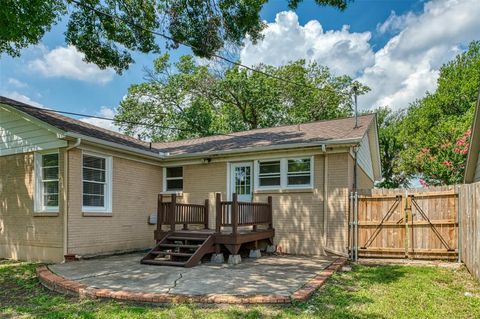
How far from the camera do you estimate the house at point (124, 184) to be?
29.1 feet

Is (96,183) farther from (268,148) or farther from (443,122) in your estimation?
(443,122)

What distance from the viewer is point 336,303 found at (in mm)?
5125

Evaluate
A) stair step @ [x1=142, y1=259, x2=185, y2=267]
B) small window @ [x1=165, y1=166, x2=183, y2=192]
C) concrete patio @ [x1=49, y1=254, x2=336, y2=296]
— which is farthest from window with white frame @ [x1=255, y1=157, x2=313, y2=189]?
stair step @ [x1=142, y1=259, x2=185, y2=267]

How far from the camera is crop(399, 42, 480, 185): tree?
20438 millimetres

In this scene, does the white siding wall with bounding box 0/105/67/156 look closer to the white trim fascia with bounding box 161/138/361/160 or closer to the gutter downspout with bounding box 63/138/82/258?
the gutter downspout with bounding box 63/138/82/258

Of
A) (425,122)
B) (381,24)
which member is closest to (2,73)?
(381,24)

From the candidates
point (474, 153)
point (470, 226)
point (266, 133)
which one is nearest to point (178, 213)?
point (266, 133)

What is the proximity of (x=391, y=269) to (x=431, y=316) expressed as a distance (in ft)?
11.0

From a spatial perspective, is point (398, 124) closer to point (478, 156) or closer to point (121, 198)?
point (478, 156)

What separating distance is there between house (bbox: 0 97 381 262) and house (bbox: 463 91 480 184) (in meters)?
2.96

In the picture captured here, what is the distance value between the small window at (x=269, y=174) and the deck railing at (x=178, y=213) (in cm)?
190

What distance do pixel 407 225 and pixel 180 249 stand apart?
5.89 meters

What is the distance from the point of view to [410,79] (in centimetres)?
3288

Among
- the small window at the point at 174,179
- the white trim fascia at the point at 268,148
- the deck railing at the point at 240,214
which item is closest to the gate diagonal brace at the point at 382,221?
the white trim fascia at the point at 268,148
